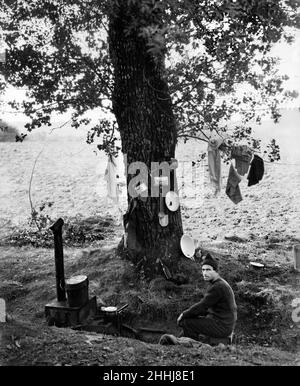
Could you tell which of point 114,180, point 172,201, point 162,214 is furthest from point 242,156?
point 114,180

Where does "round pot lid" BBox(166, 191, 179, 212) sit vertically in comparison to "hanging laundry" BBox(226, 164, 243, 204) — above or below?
below

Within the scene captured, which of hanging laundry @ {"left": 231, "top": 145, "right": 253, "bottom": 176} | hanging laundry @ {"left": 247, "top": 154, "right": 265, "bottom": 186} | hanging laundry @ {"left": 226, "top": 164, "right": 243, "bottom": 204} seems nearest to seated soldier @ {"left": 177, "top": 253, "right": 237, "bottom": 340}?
hanging laundry @ {"left": 247, "top": 154, "right": 265, "bottom": 186}

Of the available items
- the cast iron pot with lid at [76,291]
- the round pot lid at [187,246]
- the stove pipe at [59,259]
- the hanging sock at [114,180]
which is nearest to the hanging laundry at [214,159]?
the round pot lid at [187,246]

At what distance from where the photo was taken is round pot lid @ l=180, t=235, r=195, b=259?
763 cm

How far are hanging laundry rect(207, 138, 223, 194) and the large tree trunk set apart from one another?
3.59ft

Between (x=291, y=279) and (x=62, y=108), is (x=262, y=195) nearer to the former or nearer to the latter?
(x=291, y=279)

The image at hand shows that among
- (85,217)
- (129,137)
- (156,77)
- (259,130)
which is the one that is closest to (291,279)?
(129,137)

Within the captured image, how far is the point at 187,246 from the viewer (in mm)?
7711

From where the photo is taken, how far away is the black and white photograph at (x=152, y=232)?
4.76m

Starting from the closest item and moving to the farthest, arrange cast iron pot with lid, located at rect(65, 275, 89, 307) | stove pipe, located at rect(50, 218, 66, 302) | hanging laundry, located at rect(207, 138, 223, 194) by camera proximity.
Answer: cast iron pot with lid, located at rect(65, 275, 89, 307) < stove pipe, located at rect(50, 218, 66, 302) < hanging laundry, located at rect(207, 138, 223, 194)

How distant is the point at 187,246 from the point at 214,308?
8.31 feet

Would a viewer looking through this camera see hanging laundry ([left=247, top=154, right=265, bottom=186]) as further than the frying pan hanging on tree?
Yes

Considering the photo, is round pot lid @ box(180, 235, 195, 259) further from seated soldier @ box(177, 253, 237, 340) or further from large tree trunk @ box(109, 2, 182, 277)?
seated soldier @ box(177, 253, 237, 340)

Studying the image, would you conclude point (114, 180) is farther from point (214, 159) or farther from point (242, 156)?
point (242, 156)
